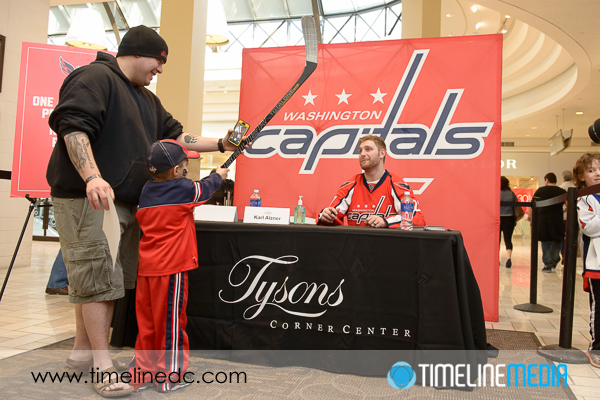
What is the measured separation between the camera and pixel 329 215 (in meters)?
2.47

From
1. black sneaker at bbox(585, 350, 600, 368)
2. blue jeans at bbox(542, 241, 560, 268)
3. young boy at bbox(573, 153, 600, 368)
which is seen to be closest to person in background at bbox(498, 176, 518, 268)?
blue jeans at bbox(542, 241, 560, 268)

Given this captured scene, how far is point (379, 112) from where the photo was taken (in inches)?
144

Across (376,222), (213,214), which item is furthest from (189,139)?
(376,222)

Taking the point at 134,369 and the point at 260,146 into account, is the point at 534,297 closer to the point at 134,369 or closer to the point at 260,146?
the point at 260,146

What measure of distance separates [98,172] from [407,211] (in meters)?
1.61

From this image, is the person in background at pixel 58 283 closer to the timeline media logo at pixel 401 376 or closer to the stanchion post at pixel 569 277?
the timeline media logo at pixel 401 376

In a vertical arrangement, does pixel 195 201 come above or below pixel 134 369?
above

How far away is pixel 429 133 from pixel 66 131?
2745mm

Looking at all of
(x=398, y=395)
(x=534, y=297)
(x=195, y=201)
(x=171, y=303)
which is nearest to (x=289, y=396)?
(x=398, y=395)

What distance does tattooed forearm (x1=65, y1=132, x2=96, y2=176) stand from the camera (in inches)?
Result: 66.7

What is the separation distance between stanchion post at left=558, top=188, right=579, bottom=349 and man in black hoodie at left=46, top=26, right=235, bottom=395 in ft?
7.86

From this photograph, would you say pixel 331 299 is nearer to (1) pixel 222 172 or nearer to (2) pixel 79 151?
(1) pixel 222 172

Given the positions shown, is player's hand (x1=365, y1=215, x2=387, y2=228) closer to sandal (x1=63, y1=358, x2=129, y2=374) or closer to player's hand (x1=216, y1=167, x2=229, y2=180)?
player's hand (x1=216, y1=167, x2=229, y2=180)

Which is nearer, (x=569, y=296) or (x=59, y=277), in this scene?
(x=569, y=296)
